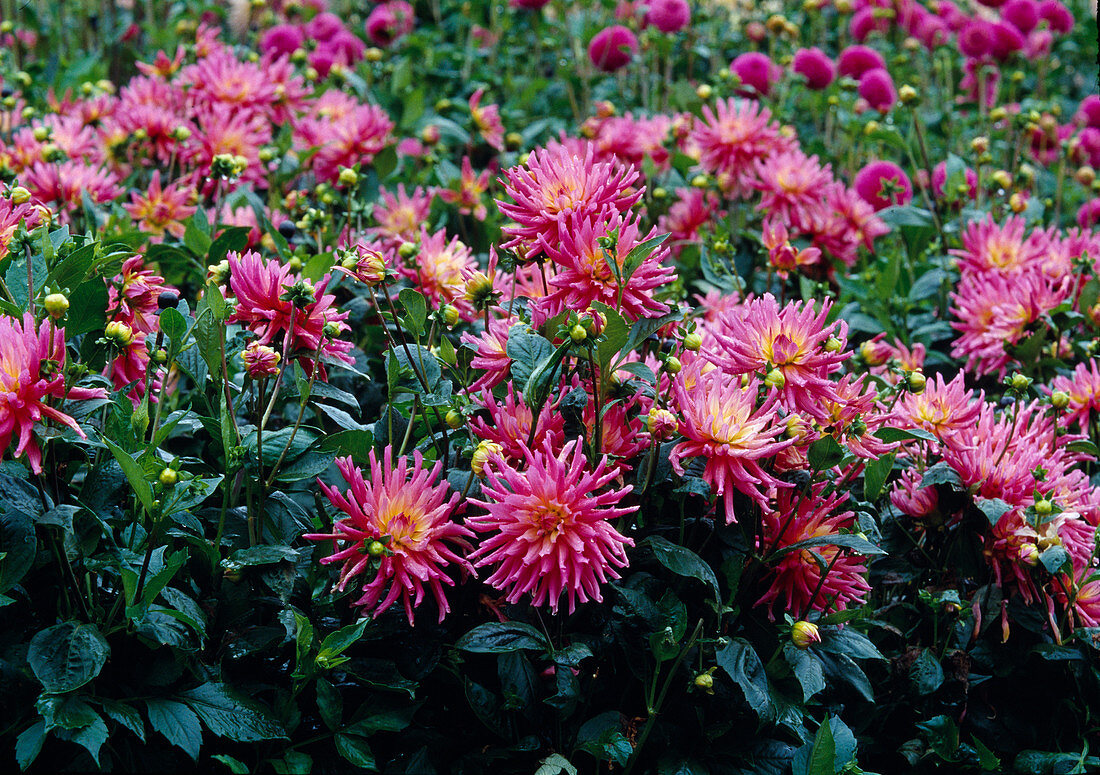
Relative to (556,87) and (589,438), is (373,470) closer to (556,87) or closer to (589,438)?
(589,438)

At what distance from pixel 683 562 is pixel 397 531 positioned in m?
0.35

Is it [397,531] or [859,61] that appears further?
[859,61]

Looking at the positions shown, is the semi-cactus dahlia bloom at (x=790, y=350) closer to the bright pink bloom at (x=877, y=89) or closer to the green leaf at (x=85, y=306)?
the green leaf at (x=85, y=306)

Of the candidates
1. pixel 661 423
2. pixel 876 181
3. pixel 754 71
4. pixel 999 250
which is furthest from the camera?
pixel 754 71

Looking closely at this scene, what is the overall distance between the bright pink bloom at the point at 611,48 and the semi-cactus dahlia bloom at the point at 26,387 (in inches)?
101

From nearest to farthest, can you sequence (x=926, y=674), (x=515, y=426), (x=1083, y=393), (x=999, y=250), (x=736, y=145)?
1. (x=515, y=426)
2. (x=926, y=674)
3. (x=1083, y=393)
4. (x=999, y=250)
5. (x=736, y=145)

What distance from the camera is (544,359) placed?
48.7 inches

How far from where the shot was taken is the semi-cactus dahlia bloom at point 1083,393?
1.79 m

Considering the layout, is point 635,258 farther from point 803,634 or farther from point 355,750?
point 355,750

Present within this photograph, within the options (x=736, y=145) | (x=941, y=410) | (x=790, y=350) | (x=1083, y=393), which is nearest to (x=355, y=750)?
(x=790, y=350)

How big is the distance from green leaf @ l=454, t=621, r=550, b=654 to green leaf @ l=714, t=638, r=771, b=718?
Result: 22 cm

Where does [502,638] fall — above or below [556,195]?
below

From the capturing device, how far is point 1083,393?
1.80 metres

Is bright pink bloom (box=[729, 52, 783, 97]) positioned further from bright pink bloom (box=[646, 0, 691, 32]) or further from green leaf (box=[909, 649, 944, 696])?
green leaf (box=[909, 649, 944, 696])
